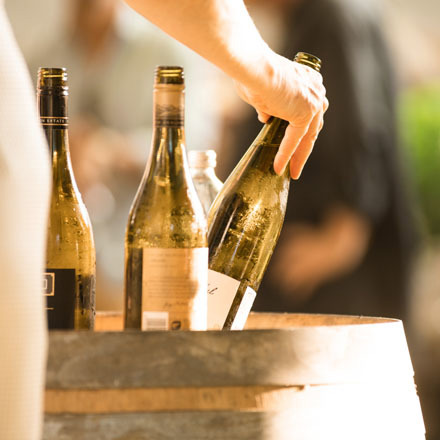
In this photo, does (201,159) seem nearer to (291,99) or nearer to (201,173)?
(201,173)

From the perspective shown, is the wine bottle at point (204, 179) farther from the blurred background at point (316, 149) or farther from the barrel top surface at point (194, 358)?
the blurred background at point (316, 149)

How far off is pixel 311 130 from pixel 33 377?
20.4 inches

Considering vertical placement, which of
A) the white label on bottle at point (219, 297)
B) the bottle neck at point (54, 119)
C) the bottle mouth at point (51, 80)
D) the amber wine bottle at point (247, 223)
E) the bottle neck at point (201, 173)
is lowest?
the white label on bottle at point (219, 297)

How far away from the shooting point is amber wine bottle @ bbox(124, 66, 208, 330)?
79 cm

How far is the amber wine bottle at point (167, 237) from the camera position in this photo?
2.58ft

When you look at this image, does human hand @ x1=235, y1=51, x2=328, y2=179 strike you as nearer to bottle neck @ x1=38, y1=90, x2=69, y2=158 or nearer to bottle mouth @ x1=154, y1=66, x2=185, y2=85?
bottle mouth @ x1=154, y1=66, x2=185, y2=85

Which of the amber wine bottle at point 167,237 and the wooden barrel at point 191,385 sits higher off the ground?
the amber wine bottle at point 167,237

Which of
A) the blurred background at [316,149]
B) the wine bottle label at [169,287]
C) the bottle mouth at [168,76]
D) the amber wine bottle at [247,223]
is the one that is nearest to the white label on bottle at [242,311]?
the amber wine bottle at [247,223]

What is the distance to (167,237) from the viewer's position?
89 cm

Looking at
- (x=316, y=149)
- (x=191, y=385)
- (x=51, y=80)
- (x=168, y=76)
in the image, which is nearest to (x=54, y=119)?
(x=51, y=80)

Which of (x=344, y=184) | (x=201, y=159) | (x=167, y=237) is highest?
(x=344, y=184)

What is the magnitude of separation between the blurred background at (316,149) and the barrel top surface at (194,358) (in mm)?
1515

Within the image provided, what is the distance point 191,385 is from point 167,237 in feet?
0.75

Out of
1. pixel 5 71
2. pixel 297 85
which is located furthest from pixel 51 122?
pixel 5 71
